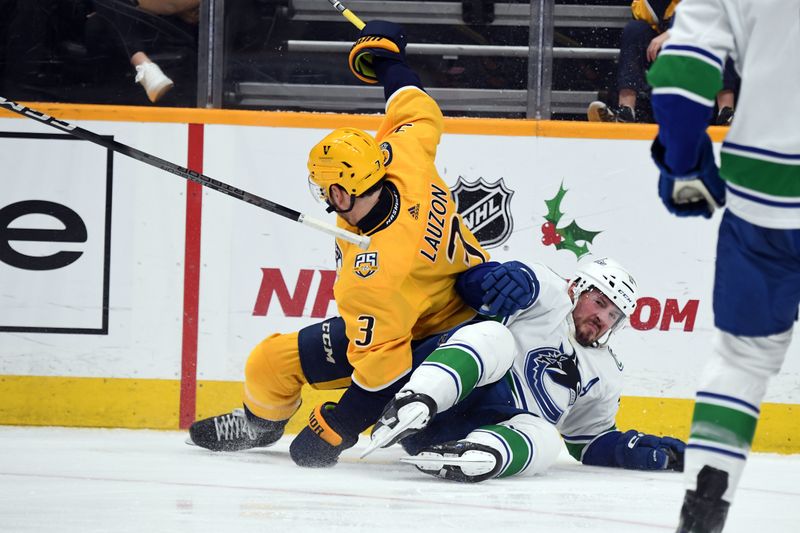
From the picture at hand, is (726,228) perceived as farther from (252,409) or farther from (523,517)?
(252,409)

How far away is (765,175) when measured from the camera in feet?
6.15

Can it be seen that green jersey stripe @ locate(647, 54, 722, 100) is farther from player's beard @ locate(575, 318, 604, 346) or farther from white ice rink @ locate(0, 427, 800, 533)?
player's beard @ locate(575, 318, 604, 346)

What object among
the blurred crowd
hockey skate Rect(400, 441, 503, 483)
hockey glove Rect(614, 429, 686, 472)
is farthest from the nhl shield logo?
hockey skate Rect(400, 441, 503, 483)

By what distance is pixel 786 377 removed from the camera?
3.89m

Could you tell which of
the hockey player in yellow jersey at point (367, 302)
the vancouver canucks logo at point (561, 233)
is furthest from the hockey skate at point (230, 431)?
the vancouver canucks logo at point (561, 233)

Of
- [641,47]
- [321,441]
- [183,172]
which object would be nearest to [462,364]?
[321,441]

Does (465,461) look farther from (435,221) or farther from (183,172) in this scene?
(183,172)

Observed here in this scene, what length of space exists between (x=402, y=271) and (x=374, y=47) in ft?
2.81

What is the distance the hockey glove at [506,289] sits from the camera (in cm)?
302

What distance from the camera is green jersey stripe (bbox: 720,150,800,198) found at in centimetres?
186

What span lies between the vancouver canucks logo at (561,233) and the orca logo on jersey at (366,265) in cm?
108

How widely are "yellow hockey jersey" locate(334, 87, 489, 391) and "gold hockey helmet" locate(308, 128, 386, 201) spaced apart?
10 cm

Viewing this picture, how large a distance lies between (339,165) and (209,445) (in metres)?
0.93

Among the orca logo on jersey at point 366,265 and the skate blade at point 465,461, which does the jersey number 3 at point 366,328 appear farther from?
the skate blade at point 465,461
